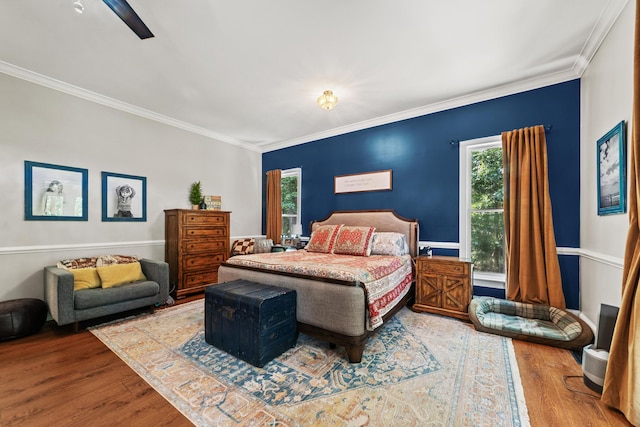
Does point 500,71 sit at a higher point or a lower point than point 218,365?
higher

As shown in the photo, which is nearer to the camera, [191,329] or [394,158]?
[191,329]

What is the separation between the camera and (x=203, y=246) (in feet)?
15.0

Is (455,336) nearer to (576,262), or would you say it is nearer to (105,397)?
(576,262)

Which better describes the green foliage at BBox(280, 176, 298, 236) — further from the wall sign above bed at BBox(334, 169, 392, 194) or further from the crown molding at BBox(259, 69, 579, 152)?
the wall sign above bed at BBox(334, 169, 392, 194)

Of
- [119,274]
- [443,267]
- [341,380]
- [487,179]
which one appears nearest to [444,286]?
[443,267]

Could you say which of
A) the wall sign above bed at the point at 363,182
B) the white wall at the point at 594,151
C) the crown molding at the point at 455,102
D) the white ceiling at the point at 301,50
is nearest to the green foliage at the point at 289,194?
the crown molding at the point at 455,102

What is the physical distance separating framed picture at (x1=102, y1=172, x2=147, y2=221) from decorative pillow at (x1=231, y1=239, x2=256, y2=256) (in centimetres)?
167

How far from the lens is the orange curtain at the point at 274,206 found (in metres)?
5.83

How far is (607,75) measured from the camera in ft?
7.99

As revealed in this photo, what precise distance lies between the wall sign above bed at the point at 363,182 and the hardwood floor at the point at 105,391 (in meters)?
2.80

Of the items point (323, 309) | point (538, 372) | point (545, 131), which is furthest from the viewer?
point (545, 131)

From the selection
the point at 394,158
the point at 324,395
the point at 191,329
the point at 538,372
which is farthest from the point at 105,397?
the point at 394,158

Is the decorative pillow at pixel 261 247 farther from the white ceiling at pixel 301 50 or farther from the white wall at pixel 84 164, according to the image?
the white ceiling at pixel 301 50

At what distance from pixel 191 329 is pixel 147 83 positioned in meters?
3.13
